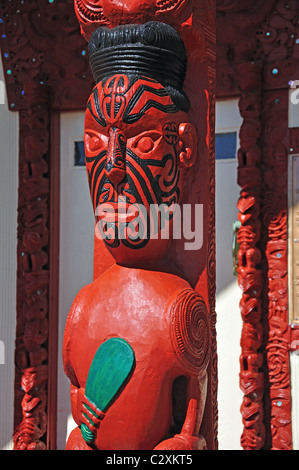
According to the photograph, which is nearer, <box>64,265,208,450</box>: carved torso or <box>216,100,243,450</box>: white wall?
<box>64,265,208,450</box>: carved torso

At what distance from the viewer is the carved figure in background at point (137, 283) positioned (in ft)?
7.68

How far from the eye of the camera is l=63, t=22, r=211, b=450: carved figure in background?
234 centimetres

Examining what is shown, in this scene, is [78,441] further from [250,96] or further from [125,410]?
[250,96]

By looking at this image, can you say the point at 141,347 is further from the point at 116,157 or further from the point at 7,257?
the point at 7,257

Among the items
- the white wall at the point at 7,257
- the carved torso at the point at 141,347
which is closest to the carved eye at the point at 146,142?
the carved torso at the point at 141,347

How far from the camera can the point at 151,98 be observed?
246 centimetres

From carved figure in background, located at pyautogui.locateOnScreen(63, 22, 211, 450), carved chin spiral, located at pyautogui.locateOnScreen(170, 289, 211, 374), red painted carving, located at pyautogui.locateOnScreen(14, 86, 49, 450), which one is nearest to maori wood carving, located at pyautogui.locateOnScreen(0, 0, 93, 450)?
red painted carving, located at pyautogui.locateOnScreen(14, 86, 49, 450)

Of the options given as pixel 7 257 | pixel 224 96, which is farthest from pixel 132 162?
pixel 7 257

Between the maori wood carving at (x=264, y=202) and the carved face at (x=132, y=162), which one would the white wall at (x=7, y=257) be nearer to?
the maori wood carving at (x=264, y=202)

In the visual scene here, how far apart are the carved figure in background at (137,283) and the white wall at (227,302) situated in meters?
1.55

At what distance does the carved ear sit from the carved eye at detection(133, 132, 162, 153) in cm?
14

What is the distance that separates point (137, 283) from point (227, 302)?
1.71 meters

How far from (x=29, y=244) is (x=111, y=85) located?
2.16 meters

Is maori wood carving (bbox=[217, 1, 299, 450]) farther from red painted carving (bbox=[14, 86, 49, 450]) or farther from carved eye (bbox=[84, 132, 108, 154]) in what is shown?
carved eye (bbox=[84, 132, 108, 154])
